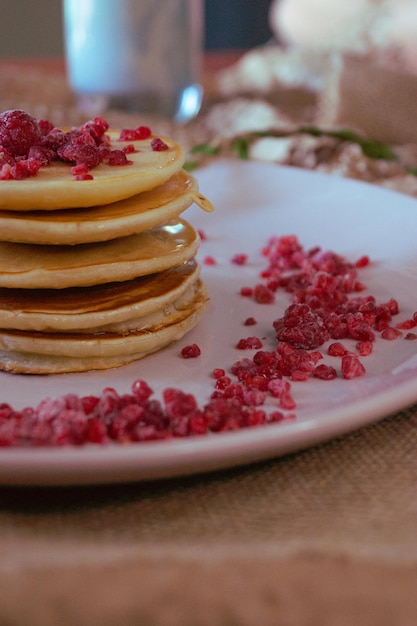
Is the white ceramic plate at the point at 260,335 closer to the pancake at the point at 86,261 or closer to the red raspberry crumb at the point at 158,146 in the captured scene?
the pancake at the point at 86,261

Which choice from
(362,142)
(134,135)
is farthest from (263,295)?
(362,142)

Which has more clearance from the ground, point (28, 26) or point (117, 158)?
point (117, 158)

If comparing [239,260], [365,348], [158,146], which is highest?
[158,146]

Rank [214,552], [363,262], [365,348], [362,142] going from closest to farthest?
1. [214,552]
2. [365,348]
3. [363,262]
4. [362,142]

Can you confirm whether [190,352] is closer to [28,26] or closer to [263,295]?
[263,295]

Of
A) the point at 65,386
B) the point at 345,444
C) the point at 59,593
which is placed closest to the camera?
the point at 59,593

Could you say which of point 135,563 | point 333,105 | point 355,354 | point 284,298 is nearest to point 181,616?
point 135,563

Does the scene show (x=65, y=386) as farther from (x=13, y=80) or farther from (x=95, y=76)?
(x=13, y=80)

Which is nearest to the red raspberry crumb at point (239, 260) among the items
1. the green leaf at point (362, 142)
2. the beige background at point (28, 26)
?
the green leaf at point (362, 142)
